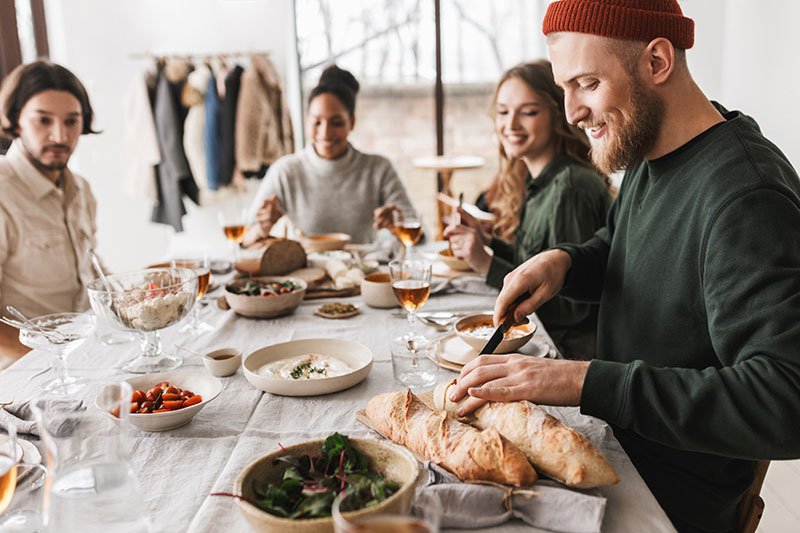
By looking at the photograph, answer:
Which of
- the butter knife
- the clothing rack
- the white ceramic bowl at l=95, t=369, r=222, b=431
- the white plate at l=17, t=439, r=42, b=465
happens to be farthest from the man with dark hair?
the clothing rack

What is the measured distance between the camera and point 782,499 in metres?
2.55

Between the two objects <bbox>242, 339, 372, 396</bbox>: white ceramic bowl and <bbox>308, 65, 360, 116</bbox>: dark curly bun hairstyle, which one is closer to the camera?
<bbox>242, 339, 372, 396</bbox>: white ceramic bowl

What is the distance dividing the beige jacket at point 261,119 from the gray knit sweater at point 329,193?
129 centimetres

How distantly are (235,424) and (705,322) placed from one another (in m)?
0.92

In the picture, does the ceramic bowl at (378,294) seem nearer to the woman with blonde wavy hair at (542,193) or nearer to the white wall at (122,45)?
the woman with blonde wavy hair at (542,193)

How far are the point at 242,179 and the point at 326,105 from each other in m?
1.71

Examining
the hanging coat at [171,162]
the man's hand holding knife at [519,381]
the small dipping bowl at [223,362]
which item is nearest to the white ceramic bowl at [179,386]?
the small dipping bowl at [223,362]

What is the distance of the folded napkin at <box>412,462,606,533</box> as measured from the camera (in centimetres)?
90

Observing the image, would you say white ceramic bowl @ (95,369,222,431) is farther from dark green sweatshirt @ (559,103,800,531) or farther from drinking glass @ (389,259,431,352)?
dark green sweatshirt @ (559,103,800,531)

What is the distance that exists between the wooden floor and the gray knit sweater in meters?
2.05

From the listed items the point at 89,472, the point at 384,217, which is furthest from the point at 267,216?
the point at 89,472

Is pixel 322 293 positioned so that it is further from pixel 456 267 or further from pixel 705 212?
→ pixel 705 212

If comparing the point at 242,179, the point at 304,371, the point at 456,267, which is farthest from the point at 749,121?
the point at 242,179

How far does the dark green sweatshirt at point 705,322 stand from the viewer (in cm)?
108
